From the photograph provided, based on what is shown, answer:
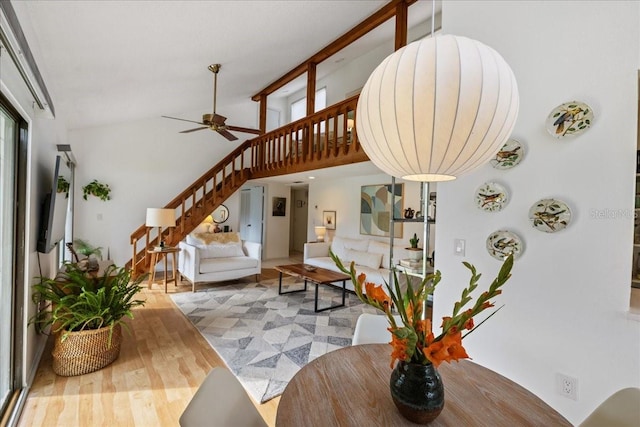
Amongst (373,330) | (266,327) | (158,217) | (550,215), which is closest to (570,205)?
(550,215)

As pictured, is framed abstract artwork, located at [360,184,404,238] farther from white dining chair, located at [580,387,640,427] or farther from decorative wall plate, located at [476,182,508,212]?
white dining chair, located at [580,387,640,427]

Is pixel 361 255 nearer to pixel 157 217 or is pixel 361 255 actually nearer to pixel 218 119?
pixel 218 119

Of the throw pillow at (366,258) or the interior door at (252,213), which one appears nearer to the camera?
the throw pillow at (366,258)

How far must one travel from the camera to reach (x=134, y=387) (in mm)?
2174

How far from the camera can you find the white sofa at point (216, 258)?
466 cm

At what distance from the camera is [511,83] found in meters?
0.90

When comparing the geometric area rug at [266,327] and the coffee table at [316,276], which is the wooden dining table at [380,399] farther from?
the coffee table at [316,276]

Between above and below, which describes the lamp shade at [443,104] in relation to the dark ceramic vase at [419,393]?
above

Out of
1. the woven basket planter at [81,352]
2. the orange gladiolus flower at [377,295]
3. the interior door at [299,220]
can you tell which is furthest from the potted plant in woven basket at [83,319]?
the interior door at [299,220]

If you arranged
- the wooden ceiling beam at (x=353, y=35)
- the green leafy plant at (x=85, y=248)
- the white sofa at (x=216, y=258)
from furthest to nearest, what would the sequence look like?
1. the green leafy plant at (x=85, y=248)
2. the white sofa at (x=216, y=258)
3. the wooden ceiling beam at (x=353, y=35)

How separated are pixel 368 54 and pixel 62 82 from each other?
488 centimetres

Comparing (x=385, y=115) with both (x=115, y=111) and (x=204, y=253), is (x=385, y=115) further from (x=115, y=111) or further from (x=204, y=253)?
(x=115, y=111)

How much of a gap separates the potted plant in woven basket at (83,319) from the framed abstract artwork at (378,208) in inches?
158

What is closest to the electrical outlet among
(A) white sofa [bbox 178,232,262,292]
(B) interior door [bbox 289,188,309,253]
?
(A) white sofa [bbox 178,232,262,292]
